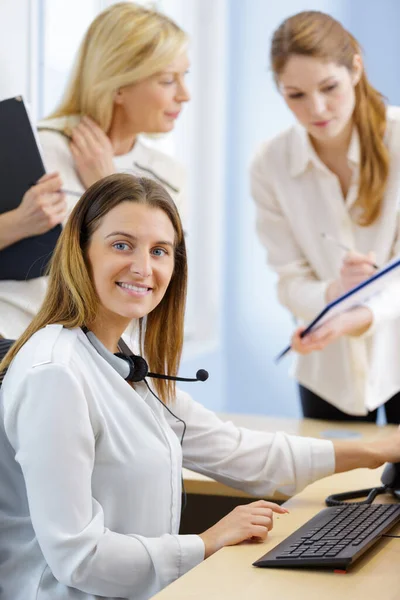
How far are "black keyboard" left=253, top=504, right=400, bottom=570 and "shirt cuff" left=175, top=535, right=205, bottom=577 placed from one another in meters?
0.10

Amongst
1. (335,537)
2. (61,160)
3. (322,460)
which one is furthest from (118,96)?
(335,537)

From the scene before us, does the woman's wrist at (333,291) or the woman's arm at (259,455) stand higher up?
the woman's wrist at (333,291)

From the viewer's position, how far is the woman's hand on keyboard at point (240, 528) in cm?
130

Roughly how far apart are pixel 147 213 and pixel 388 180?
1179 millimetres

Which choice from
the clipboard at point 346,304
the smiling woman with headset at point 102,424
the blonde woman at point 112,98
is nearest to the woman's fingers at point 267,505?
the smiling woman with headset at point 102,424

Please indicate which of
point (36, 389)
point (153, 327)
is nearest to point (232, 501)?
point (153, 327)

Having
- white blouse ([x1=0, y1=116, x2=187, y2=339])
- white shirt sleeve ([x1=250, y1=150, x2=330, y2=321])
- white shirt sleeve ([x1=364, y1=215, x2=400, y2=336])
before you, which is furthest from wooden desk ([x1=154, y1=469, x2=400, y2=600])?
white shirt sleeve ([x1=250, y1=150, x2=330, y2=321])

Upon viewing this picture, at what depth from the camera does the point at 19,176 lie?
1912mm

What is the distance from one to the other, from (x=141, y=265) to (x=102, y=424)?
251 mm

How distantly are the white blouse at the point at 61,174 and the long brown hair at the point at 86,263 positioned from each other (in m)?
0.08

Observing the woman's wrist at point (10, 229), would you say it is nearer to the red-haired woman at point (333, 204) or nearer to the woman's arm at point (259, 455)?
the woman's arm at point (259, 455)

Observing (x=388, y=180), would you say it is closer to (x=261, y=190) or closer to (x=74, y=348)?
(x=261, y=190)

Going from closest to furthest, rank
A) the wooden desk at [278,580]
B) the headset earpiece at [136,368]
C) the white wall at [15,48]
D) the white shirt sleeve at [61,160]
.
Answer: the wooden desk at [278,580], the headset earpiece at [136,368], the white shirt sleeve at [61,160], the white wall at [15,48]

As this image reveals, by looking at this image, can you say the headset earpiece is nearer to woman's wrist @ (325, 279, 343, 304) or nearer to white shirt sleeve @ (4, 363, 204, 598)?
white shirt sleeve @ (4, 363, 204, 598)
